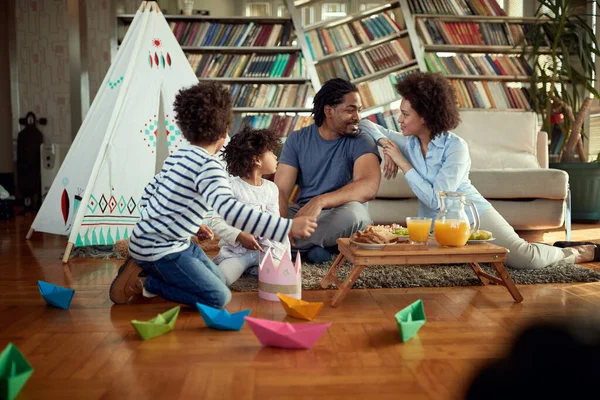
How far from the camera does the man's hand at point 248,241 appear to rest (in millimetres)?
2221

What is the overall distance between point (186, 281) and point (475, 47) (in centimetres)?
390

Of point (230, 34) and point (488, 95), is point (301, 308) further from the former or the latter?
point (488, 95)

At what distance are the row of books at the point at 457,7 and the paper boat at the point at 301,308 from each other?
3.74 m

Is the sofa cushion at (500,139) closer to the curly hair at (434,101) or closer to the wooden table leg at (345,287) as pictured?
the curly hair at (434,101)

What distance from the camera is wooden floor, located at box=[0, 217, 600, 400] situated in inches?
50.7

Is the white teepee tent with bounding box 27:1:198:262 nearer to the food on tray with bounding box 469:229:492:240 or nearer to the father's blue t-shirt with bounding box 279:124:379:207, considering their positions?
the father's blue t-shirt with bounding box 279:124:379:207

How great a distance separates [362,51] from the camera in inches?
198

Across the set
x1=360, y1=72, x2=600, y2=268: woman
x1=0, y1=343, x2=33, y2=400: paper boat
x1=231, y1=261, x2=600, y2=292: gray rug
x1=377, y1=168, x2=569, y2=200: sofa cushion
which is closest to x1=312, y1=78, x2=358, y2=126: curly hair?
x1=360, y1=72, x2=600, y2=268: woman

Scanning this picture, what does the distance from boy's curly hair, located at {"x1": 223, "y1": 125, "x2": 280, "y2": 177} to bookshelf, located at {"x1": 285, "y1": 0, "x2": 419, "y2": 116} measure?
A: 2627mm

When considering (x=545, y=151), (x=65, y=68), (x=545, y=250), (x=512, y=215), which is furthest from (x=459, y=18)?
(x=65, y=68)

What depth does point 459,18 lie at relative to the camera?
5.05m

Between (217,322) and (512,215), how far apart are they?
238 centimetres

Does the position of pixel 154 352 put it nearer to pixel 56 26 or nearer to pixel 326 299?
pixel 326 299

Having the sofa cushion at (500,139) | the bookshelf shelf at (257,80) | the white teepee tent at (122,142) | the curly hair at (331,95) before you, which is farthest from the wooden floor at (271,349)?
the bookshelf shelf at (257,80)
